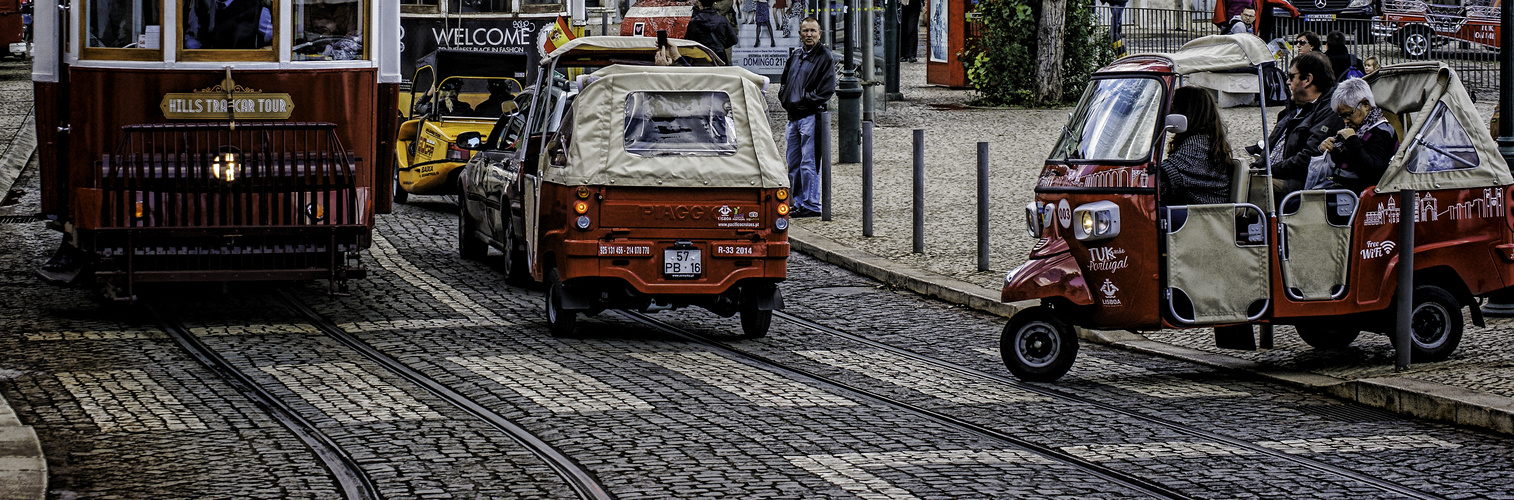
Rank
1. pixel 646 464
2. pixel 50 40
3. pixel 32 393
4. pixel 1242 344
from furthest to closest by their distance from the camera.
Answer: pixel 50 40, pixel 1242 344, pixel 32 393, pixel 646 464

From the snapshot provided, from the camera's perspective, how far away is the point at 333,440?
8039 mm

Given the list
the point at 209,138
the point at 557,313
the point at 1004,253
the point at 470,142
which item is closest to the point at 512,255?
the point at 470,142

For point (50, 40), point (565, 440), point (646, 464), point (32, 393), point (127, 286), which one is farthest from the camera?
point (50, 40)

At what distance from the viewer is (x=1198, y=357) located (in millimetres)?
10641

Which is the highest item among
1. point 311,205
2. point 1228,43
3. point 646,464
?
point 1228,43

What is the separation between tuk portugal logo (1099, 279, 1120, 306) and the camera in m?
9.62

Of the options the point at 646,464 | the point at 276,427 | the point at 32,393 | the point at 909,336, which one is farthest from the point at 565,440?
the point at 909,336

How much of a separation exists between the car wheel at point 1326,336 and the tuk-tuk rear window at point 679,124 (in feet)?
11.6

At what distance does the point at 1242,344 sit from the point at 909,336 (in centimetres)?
231

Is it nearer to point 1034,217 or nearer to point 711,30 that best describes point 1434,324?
point 1034,217

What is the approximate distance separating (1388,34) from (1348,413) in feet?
75.0

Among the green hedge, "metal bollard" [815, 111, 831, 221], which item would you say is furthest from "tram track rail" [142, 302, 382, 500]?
the green hedge

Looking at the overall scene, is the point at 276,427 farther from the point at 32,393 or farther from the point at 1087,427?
the point at 1087,427

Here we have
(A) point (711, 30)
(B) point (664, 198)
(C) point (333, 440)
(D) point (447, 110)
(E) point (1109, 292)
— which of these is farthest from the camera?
(A) point (711, 30)
